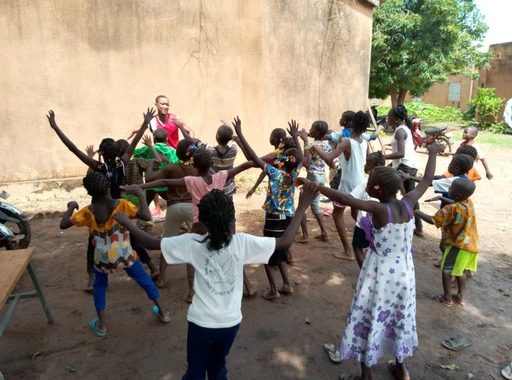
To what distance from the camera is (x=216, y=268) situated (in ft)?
6.82

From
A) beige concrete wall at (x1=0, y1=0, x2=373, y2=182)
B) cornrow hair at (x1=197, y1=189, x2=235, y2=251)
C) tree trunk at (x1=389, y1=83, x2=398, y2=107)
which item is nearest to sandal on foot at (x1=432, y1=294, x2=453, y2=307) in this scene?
cornrow hair at (x1=197, y1=189, x2=235, y2=251)

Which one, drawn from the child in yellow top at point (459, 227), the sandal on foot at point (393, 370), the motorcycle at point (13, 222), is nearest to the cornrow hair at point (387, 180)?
the child in yellow top at point (459, 227)

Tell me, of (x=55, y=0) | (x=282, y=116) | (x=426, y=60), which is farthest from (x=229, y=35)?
(x=426, y=60)

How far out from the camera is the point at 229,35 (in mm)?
7379

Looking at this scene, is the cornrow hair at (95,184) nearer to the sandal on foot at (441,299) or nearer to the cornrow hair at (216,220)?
the cornrow hair at (216,220)

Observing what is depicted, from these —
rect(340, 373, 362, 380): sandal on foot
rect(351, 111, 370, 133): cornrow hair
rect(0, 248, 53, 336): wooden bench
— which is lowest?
rect(340, 373, 362, 380): sandal on foot

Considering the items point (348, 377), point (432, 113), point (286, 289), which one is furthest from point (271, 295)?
point (432, 113)

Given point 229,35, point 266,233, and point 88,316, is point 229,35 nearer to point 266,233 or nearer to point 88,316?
point 266,233

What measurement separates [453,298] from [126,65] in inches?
230

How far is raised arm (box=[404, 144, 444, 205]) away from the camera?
267 cm

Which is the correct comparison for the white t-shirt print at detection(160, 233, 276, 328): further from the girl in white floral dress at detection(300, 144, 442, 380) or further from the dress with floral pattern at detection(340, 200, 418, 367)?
the dress with floral pattern at detection(340, 200, 418, 367)

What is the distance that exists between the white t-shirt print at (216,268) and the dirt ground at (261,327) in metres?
1.11

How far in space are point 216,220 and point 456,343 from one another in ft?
7.99

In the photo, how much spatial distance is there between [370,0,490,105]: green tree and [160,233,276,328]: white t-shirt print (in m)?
15.6
